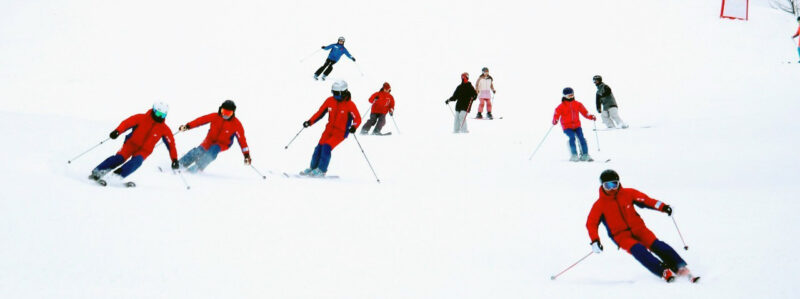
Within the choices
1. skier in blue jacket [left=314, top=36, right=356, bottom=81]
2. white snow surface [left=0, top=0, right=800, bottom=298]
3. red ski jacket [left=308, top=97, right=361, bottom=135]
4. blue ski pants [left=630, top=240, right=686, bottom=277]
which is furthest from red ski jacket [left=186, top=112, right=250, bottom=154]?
skier in blue jacket [left=314, top=36, right=356, bottom=81]

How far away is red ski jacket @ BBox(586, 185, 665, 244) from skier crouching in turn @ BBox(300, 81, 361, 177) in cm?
424

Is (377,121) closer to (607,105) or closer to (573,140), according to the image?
(573,140)

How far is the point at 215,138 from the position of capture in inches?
341

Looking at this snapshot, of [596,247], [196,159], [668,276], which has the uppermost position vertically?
[196,159]

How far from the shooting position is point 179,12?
26.3 metres

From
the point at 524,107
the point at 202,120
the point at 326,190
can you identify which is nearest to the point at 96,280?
the point at 326,190

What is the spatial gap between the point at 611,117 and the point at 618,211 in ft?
28.9

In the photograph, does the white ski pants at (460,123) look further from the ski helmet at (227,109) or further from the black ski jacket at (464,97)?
the ski helmet at (227,109)

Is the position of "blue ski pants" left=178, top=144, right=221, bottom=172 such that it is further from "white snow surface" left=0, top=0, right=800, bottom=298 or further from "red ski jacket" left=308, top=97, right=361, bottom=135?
"red ski jacket" left=308, top=97, right=361, bottom=135

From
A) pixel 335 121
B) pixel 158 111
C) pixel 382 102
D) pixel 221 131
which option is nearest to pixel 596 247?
pixel 335 121

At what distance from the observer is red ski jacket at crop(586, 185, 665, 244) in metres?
5.39

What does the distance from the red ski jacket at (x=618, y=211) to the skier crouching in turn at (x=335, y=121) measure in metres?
4.24

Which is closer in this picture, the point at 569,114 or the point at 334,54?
the point at 569,114

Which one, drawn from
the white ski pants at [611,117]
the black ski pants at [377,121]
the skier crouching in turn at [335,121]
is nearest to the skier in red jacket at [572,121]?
the white ski pants at [611,117]
